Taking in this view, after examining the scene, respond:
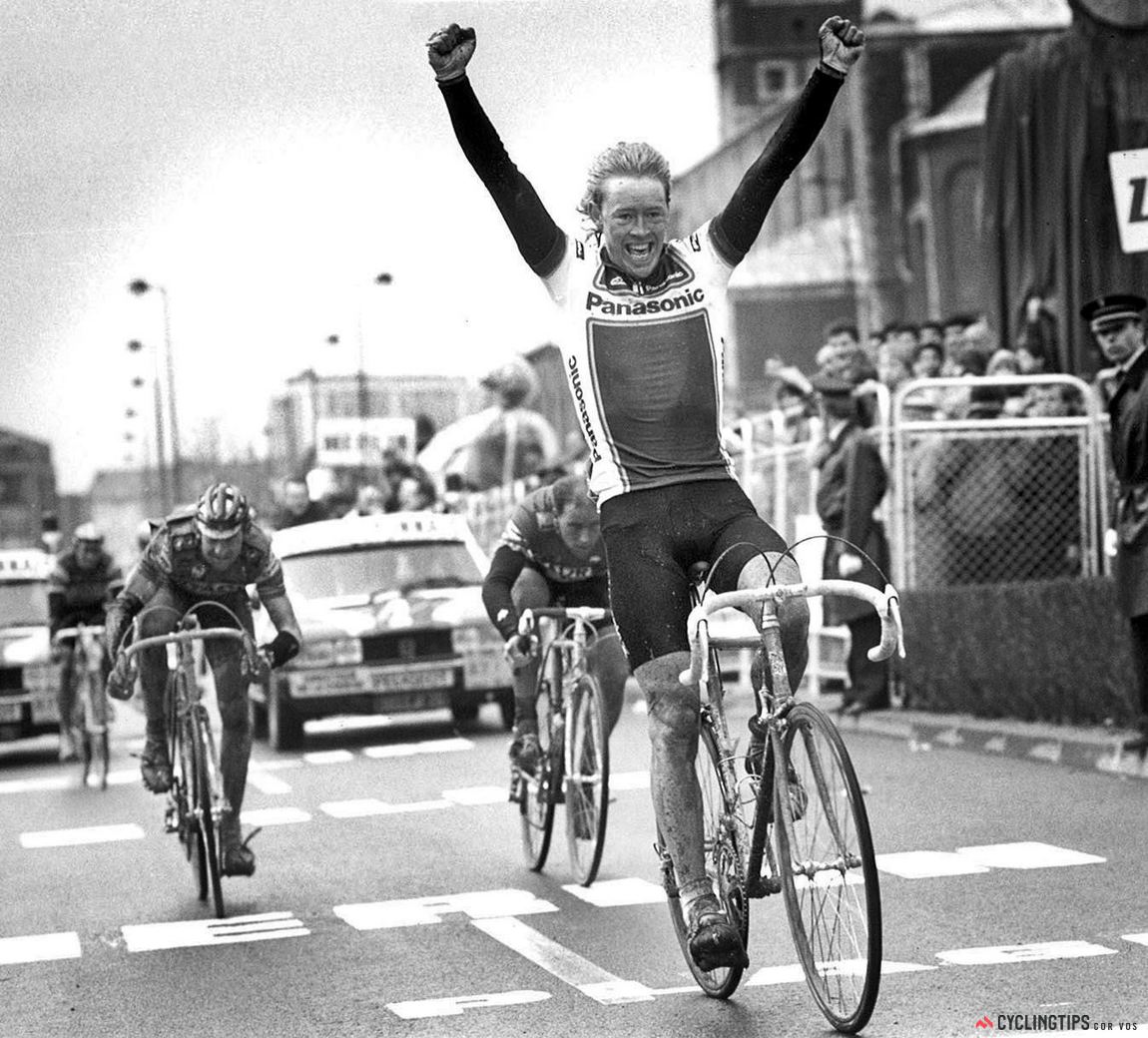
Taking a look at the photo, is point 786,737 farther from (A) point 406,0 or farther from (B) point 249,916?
(A) point 406,0

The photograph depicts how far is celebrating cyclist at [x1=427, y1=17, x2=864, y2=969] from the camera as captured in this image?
21.0 feet

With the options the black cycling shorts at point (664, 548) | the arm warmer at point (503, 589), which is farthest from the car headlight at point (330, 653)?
the black cycling shorts at point (664, 548)

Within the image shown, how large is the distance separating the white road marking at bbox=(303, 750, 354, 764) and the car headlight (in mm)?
640

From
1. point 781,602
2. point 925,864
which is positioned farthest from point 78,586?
point 781,602

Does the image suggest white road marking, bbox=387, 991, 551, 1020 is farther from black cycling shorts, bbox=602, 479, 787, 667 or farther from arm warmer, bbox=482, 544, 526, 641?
arm warmer, bbox=482, 544, 526, 641

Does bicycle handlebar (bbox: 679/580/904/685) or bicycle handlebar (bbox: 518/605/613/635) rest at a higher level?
bicycle handlebar (bbox: 679/580/904/685)

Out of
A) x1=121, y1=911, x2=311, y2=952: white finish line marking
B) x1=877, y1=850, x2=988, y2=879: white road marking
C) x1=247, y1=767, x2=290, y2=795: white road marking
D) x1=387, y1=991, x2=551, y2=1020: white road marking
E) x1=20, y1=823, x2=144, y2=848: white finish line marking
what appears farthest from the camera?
x1=247, y1=767, x2=290, y2=795: white road marking

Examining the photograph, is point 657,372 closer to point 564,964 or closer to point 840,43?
point 840,43

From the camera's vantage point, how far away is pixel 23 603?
Result: 20875 mm

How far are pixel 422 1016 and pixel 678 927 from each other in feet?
2.41

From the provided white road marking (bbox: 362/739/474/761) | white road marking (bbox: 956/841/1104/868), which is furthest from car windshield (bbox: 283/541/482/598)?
white road marking (bbox: 956/841/1104/868)

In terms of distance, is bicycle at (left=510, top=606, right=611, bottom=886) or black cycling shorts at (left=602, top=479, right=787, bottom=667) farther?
bicycle at (left=510, top=606, right=611, bottom=886)

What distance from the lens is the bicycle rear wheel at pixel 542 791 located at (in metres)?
9.59

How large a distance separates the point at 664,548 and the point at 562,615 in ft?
10.7
